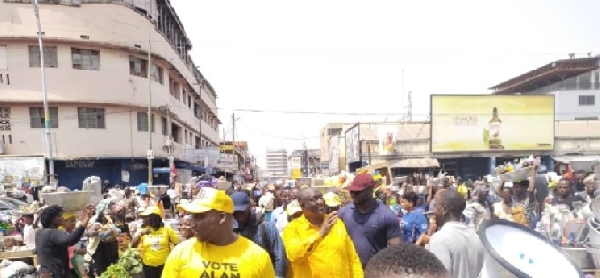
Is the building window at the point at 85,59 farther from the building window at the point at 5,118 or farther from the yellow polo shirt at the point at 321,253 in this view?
the yellow polo shirt at the point at 321,253

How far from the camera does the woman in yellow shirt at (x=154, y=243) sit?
5867 mm

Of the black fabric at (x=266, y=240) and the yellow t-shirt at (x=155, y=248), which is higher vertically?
the black fabric at (x=266, y=240)

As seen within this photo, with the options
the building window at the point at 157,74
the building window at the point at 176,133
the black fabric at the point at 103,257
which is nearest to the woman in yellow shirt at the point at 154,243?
the black fabric at the point at 103,257

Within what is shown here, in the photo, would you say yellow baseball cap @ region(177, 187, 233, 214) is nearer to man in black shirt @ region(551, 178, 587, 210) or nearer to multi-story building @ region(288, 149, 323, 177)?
man in black shirt @ region(551, 178, 587, 210)

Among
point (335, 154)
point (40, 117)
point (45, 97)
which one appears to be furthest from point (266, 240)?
point (335, 154)

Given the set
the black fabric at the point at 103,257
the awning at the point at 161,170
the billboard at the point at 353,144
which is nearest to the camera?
the black fabric at the point at 103,257

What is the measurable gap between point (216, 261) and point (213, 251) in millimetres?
72

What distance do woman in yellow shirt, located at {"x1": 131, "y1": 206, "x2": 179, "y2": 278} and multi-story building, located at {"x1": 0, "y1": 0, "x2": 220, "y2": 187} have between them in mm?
20228

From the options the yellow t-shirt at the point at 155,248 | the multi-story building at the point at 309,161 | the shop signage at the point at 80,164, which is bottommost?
the multi-story building at the point at 309,161

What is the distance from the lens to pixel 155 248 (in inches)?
231

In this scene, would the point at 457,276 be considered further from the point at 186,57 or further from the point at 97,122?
the point at 186,57

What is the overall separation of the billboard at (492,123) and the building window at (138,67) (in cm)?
2012

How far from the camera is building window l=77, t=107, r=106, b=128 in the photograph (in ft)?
87.6

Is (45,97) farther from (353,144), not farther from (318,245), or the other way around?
(353,144)
